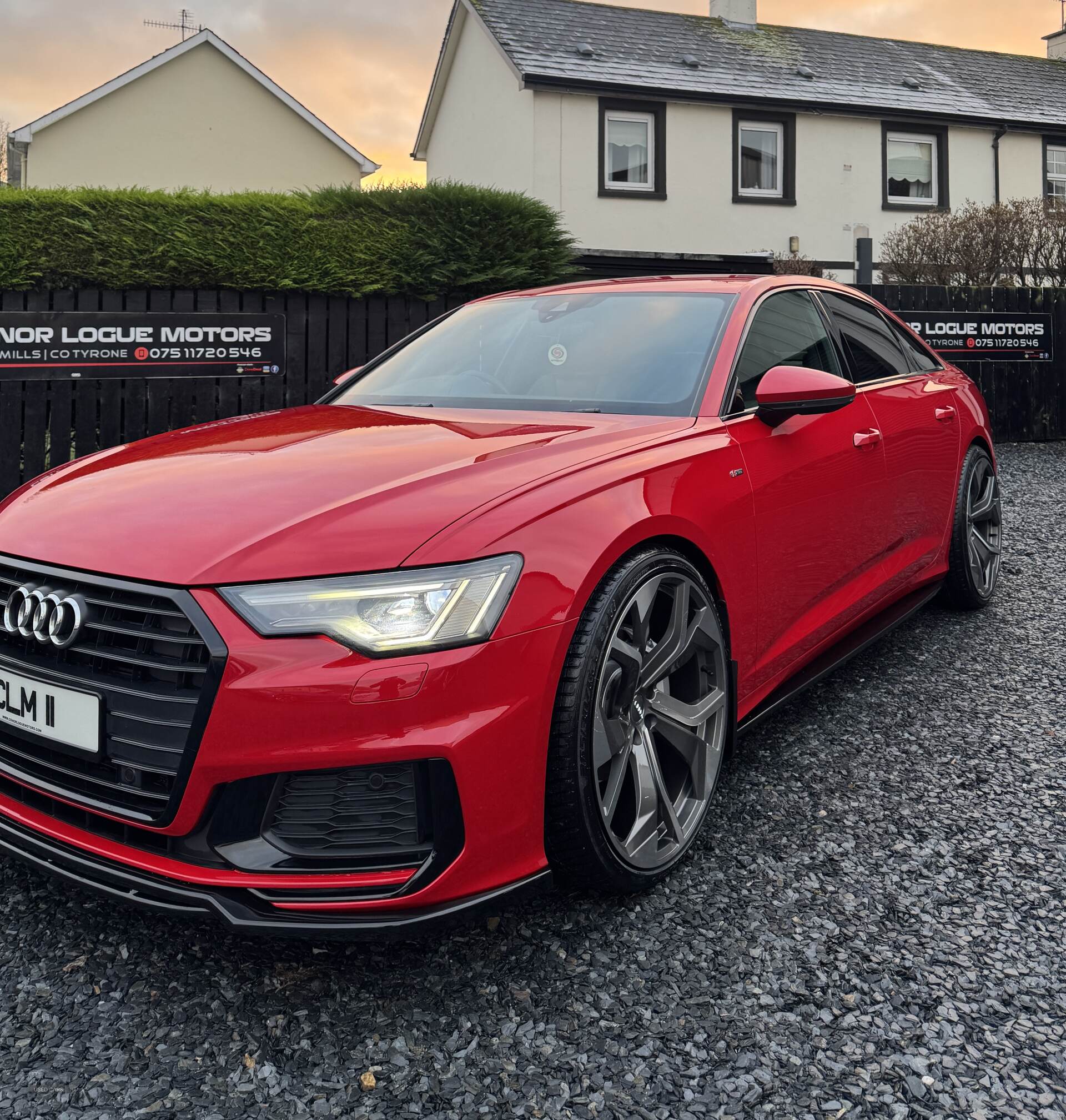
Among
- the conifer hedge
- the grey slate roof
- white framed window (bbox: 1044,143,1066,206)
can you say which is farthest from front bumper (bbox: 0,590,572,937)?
white framed window (bbox: 1044,143,1066,206)

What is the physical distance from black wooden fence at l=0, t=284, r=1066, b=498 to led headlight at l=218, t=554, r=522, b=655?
5.87 meters

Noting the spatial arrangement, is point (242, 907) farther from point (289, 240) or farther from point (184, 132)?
point (184, 132)

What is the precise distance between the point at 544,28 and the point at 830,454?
19.1 m

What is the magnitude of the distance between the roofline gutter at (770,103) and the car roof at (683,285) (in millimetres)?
15446

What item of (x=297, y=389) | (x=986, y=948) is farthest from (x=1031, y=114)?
(x=986, y=948)

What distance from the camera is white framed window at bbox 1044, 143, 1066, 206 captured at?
2178 centimetres

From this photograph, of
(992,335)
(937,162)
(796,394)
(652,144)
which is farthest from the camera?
(937,162)

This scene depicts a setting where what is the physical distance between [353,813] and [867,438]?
8.11 ft

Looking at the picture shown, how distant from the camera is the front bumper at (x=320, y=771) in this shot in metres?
1.92

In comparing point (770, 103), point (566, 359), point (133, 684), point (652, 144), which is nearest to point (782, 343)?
point (566, 359)

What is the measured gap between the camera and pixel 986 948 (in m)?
2.29

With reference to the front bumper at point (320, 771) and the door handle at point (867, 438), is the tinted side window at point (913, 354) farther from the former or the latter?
the front bumper at point (320, 771)

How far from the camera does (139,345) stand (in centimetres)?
733

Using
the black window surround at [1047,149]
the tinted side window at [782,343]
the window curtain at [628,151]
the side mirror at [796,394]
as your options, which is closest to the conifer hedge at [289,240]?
the tinted side window at [782,343]
